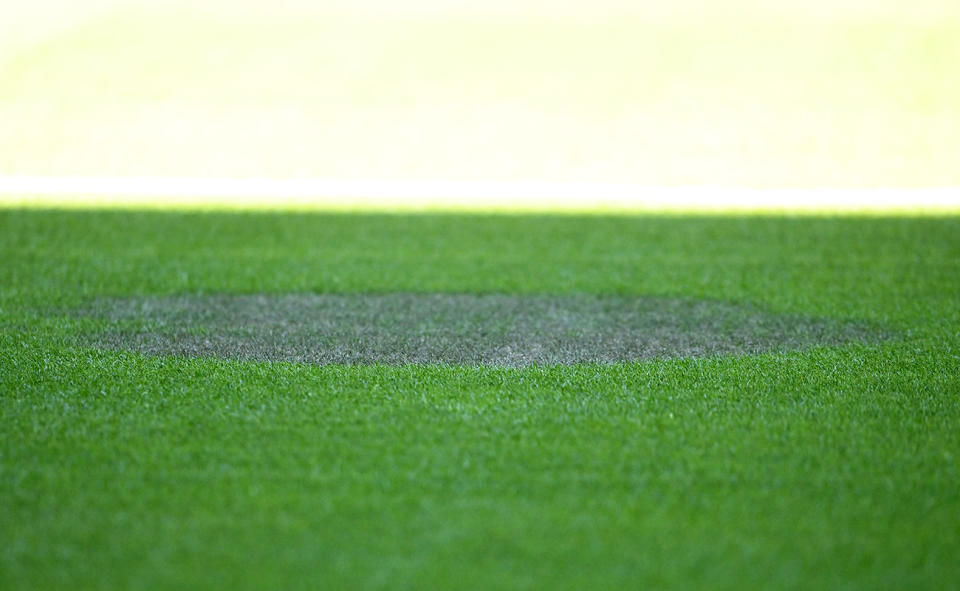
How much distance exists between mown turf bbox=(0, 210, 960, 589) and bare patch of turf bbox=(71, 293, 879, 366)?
0.57 feet

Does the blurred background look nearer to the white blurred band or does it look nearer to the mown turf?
the white blurred band

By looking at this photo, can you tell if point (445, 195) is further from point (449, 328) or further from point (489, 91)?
point (449, 328)

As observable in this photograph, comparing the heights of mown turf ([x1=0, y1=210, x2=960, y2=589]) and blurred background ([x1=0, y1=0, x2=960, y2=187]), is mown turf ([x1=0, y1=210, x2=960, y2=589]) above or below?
below

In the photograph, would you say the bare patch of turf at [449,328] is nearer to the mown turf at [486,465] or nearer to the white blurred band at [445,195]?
the mown turf at [486,465]

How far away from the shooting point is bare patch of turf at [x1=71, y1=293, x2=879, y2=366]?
432cm

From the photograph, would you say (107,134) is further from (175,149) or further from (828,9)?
(828,9)

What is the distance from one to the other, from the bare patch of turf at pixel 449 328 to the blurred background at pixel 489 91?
163 inches

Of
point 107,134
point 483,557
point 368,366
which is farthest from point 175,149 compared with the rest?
point 483,557

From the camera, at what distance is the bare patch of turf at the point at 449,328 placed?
14.2 feet

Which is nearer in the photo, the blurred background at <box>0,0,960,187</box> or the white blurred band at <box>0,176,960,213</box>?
the white blurred band at <box>0,176,960,213</box>

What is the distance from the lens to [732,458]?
10.4 feet

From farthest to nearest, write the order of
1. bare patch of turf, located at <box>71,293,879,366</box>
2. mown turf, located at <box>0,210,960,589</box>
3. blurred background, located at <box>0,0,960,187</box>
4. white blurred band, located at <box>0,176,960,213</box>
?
blurred background, located at <box>0,0,960,187</box> < white blurred band, located at <box>0,176,960,213</box> < bare patch of turf, located at <box>71,293,879,366</box> < mown turf, located at <box>0,210,960,589</box>

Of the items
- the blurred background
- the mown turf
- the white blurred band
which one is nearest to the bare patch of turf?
the mown turf

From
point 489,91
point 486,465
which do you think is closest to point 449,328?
point 486,465
